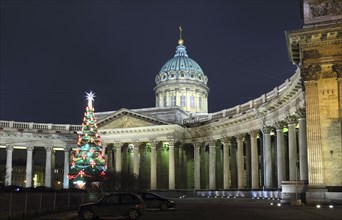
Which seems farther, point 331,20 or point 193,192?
point 193,192

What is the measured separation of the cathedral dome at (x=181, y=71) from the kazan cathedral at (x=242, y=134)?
0.27 meters

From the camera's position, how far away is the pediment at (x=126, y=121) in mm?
76188

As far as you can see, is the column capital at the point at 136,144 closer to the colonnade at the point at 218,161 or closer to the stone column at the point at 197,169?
the colonnade at the point at 218,161

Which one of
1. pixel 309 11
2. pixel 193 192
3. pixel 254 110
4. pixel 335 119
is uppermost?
pixel 309 11

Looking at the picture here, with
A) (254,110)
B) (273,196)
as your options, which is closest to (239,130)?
(254,110)

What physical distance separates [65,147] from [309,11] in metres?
57.4

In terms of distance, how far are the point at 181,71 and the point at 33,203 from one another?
3280 inches

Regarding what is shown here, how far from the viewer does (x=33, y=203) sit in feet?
93.2

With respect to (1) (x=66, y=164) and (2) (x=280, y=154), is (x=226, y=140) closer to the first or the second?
(2) (x=280, y=154)

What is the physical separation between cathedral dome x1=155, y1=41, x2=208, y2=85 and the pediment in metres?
32.5

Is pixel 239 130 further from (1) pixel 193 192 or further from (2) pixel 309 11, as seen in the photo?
(2) pixel 309 11

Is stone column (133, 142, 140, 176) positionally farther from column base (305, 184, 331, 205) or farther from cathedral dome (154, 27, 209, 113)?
column base (305, 184, 331, 205)

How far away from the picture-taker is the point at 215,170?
72.6m

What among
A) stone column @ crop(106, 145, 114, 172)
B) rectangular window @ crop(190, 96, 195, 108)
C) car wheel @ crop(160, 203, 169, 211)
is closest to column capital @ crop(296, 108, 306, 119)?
car wheel @ crop(160, 203, 169, 211)
